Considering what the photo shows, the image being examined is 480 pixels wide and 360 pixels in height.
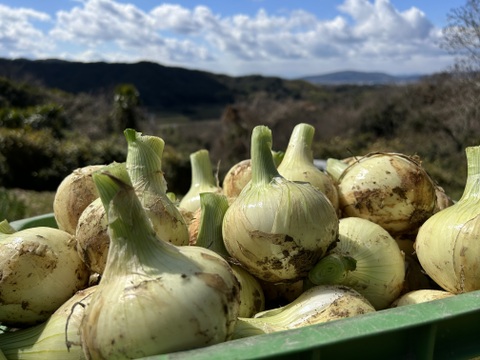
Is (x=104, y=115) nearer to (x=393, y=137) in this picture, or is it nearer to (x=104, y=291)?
(x=393, y=137)

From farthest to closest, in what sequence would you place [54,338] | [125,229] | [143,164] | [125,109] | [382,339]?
1. [125,109]
2. [143,164]
3. [54,338]
4. [125,229]
5. [382,339]

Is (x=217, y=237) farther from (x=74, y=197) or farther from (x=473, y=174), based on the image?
(x=473, y=174)

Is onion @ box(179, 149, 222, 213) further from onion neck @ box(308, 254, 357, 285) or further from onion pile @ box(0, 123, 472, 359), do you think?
onion neck @ box(308, 254, 357, 285)

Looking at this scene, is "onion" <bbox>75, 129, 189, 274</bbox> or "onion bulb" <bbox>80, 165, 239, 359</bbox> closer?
"onion bulb" <bbox>80, 165, 239, 359</bbox>

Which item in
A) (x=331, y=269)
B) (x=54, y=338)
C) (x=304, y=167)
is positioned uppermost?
(x=304, y=167)

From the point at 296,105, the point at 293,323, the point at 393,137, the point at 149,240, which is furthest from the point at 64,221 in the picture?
the point at 296,105

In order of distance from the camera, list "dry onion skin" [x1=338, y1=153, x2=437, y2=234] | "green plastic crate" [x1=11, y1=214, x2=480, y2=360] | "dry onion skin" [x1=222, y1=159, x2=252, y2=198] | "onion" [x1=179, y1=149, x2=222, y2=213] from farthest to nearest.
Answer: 1. "onion" [x1=179, y1=149, x2=222, y2=213]
2. "dry onion skin" [x1=222, y1=159, x2=252, y2=198]
3. "dry onion skin" [x1=338, y1=153, x2=437, y2=234]
4. "green plastic crate" [x1=11, y1=214, x2=480, y2=360]

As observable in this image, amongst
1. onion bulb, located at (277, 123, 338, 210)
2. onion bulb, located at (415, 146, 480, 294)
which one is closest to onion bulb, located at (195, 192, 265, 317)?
onion bulb, located at (277, 123, 338, 210)

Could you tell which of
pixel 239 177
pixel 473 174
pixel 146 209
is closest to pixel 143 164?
pixel 146 209
